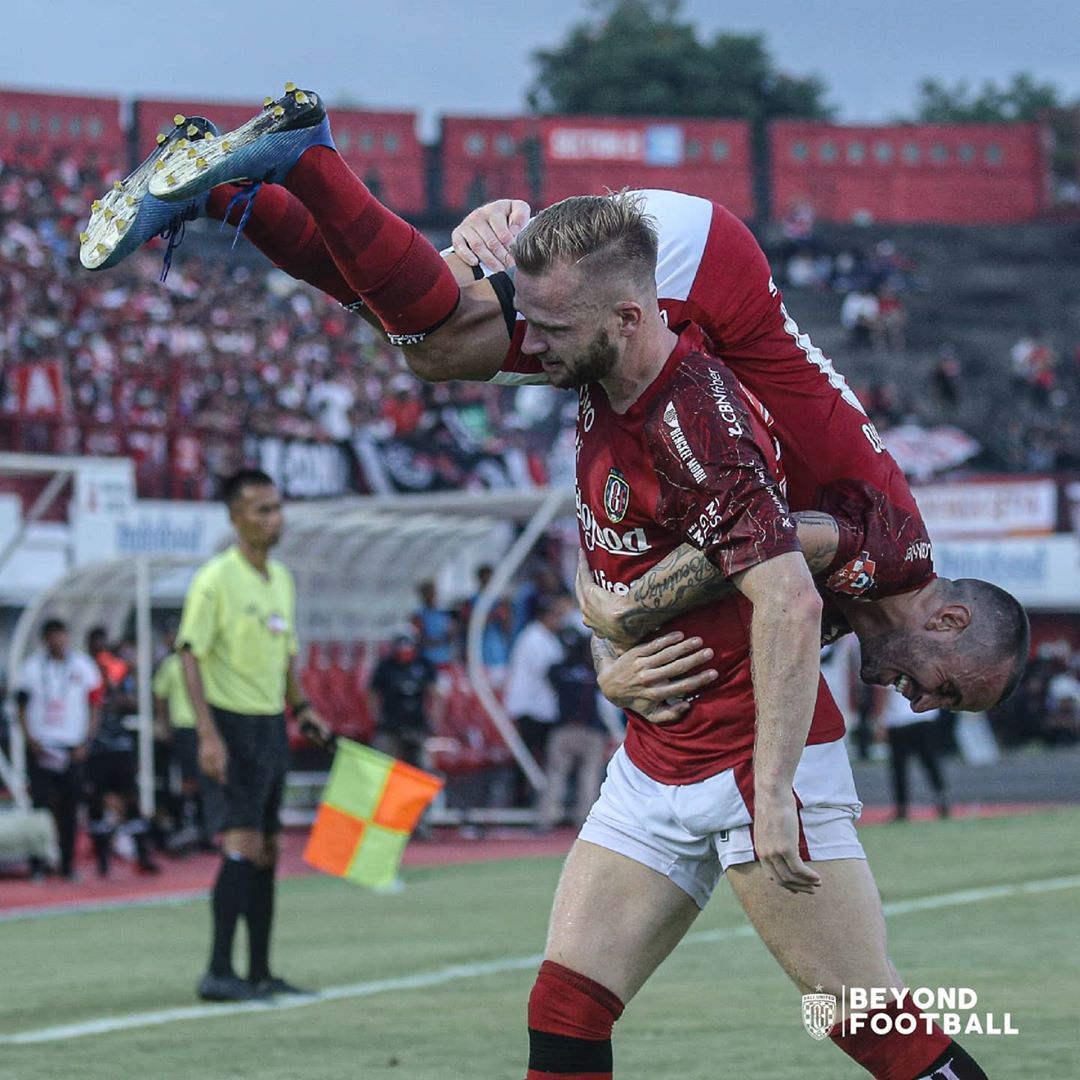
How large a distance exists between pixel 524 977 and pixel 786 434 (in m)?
5.08

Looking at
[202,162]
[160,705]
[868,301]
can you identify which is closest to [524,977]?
[202,162]

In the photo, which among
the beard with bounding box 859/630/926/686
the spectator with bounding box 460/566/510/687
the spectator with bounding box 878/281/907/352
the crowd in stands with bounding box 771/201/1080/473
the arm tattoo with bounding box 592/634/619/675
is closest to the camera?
the beard with bounding box 859/630/926/686

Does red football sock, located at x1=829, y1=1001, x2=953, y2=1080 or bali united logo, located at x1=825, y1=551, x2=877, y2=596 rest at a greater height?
bali united logo, located at x1=825, y1=551, x2=877, y2=596

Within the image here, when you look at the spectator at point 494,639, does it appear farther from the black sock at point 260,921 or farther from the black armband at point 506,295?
the black armband at point 506,295

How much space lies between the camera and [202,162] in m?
3.86

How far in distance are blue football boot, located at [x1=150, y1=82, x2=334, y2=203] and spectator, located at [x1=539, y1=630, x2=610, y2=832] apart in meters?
13.5

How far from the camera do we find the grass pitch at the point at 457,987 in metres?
6.71

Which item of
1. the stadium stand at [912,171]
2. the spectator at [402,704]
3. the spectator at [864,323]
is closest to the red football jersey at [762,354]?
the spectator at [402,704]

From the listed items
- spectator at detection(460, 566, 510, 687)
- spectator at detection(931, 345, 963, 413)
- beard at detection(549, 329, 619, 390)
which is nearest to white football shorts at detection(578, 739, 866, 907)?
beard at detection(549, 329, 619, 390)

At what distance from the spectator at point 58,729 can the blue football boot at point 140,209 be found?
11588 mm

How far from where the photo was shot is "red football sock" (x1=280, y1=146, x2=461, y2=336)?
403 centimetres

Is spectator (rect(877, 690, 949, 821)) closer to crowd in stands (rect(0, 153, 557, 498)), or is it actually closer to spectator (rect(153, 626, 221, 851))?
spectator (rect(153, 626, 221, 851))

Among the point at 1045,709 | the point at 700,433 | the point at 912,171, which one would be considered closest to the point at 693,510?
the point at 700,433

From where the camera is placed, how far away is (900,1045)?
157 inches
